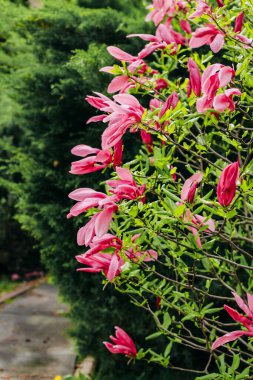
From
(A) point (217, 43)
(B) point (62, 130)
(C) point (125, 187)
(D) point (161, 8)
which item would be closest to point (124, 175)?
(C) point (125, 187)

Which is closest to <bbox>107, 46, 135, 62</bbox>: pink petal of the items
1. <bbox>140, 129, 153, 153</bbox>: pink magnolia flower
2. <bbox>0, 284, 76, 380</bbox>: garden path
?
<bbox>140, 129, 153, 153</bbox>: pink magnolia flower

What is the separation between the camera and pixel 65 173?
3.68 m

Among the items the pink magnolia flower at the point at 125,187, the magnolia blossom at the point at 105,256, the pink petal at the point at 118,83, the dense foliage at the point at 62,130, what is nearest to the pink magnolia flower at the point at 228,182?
the pink magnolia flower at the point at 125,187

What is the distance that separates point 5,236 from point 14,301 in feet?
3.18

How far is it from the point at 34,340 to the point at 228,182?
344 centimetres

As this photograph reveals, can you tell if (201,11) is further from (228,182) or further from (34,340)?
(34,340)

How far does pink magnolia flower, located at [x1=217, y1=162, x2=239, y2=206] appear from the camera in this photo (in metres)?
1.61

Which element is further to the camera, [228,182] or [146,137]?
[146,137]

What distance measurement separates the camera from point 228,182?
1.62 meters

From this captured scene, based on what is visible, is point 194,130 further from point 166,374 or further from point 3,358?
point 3,358

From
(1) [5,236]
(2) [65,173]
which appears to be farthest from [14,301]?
(2) [65,173]

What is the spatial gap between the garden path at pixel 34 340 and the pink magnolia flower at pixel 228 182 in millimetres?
2774

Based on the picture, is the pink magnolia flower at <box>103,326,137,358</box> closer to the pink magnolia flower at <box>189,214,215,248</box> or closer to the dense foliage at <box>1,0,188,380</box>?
the pink magnolia flower at <box>189,214,215,248</box>

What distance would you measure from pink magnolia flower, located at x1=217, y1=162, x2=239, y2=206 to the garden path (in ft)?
9.10
